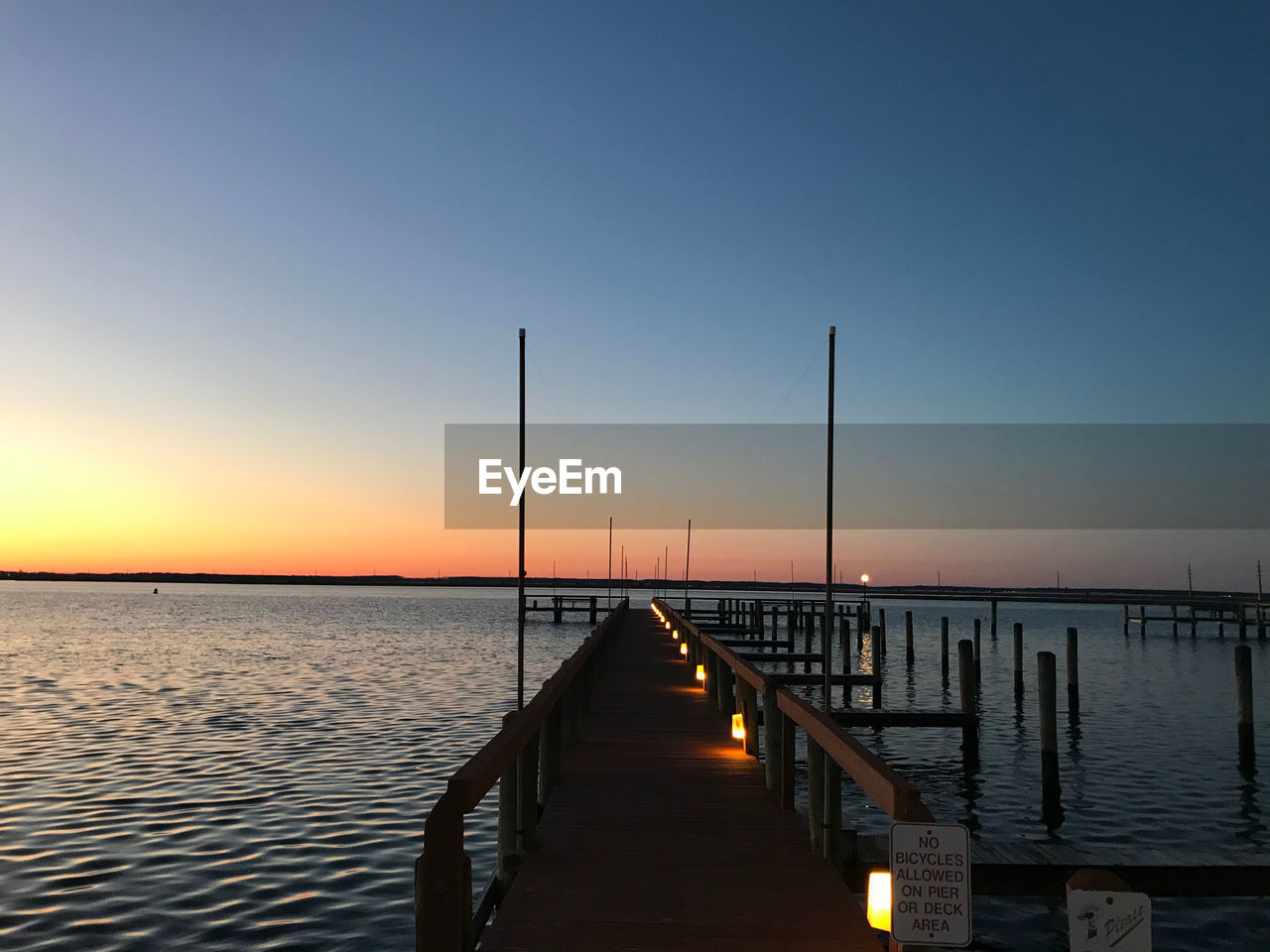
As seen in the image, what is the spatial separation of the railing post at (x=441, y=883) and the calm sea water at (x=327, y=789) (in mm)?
5563

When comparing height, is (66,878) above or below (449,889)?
below

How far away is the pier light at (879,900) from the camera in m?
5.24

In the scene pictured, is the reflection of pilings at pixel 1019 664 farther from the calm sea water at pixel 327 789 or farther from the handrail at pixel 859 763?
the handrail at pixel 859 763

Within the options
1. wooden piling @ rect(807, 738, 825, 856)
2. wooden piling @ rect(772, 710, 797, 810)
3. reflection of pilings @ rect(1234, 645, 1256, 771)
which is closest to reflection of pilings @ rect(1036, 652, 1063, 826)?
reflection of pilings @ rect(1234, 645, 1256, 771)

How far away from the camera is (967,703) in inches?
805

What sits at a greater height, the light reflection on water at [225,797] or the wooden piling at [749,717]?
the wooden piling at [749,717]

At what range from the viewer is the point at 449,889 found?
4.54 meters

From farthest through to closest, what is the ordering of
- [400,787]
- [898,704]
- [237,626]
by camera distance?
[237,626] < [898,704] < [400,787]

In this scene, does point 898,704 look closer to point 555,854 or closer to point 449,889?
point 555,854

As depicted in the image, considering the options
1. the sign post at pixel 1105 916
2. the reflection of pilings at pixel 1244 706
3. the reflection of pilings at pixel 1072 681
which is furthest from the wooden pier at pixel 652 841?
the reflection of pilings at pixel 1072 681

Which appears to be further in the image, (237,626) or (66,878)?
(237,626)

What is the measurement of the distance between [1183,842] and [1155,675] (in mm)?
30257

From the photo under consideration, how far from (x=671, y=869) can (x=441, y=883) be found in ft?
9.75

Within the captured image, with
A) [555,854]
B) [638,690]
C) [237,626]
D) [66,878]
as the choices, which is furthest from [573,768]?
[237,626]
